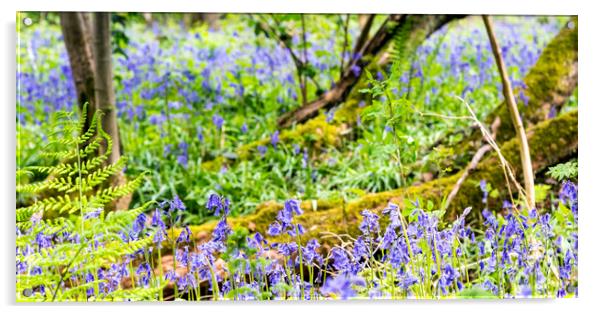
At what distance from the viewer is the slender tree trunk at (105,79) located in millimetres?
3256

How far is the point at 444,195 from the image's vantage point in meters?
3.07

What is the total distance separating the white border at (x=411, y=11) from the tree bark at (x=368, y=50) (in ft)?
2.95

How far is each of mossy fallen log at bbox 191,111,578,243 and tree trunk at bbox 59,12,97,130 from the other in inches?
35.1

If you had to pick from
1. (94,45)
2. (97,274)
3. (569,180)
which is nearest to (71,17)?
(94,45)

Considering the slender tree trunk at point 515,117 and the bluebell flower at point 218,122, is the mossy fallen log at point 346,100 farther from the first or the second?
the slender tree trunk at point 515,117

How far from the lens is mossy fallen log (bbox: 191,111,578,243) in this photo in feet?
9.86

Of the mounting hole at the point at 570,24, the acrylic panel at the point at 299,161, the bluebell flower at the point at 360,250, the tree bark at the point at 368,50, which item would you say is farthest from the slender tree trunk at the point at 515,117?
the tree bark at the point at 368,50

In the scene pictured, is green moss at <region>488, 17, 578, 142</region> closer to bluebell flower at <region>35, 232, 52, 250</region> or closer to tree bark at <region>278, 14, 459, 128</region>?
tree bark at <region>278, 14, 459, 128</region>

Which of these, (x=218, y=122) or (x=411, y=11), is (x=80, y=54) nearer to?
(x=218, y=122)

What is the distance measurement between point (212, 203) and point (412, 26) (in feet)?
6.91

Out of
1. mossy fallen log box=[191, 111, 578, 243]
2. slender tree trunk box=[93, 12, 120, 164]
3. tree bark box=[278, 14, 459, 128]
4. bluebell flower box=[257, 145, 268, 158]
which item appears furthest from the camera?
tree bark box=[278, 14, 459, 128]

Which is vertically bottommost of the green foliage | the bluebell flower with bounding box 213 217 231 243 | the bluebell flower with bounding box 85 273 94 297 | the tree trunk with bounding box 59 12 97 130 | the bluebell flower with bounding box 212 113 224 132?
the bluebell flower with bounding box 85 273 94 297

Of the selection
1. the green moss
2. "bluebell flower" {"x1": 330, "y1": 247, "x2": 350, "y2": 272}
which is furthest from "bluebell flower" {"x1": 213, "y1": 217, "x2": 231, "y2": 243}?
the green moss

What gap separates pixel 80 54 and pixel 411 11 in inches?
62.4
